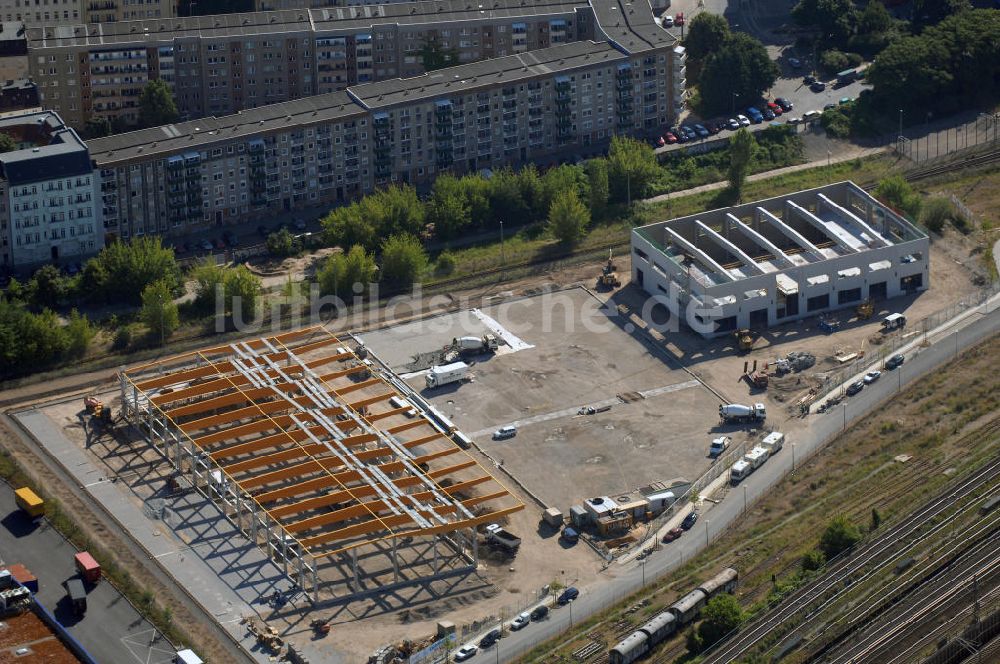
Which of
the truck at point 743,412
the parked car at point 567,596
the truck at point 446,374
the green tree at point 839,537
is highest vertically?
the truck at point 446,374

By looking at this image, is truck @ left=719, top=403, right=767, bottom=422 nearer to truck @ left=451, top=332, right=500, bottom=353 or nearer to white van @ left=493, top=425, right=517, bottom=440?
white van @ left=493, top=425, right=517, bottom=440

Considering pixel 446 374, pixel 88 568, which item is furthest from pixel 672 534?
pixel 88 568

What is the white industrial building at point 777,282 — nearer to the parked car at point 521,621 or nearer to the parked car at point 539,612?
the parked car at point 539,612

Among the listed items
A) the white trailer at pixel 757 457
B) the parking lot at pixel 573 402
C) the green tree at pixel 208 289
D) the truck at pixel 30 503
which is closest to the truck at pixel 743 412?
the parking lot at pixel 573 402

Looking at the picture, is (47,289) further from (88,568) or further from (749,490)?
(749,490)

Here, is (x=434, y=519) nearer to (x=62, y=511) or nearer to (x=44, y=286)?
(x=62, y=511)

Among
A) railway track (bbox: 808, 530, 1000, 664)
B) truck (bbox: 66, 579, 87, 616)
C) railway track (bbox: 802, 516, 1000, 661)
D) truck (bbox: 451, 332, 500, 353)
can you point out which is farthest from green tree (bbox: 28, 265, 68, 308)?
railway track (bbox: 808, 530, 1000, 664)
